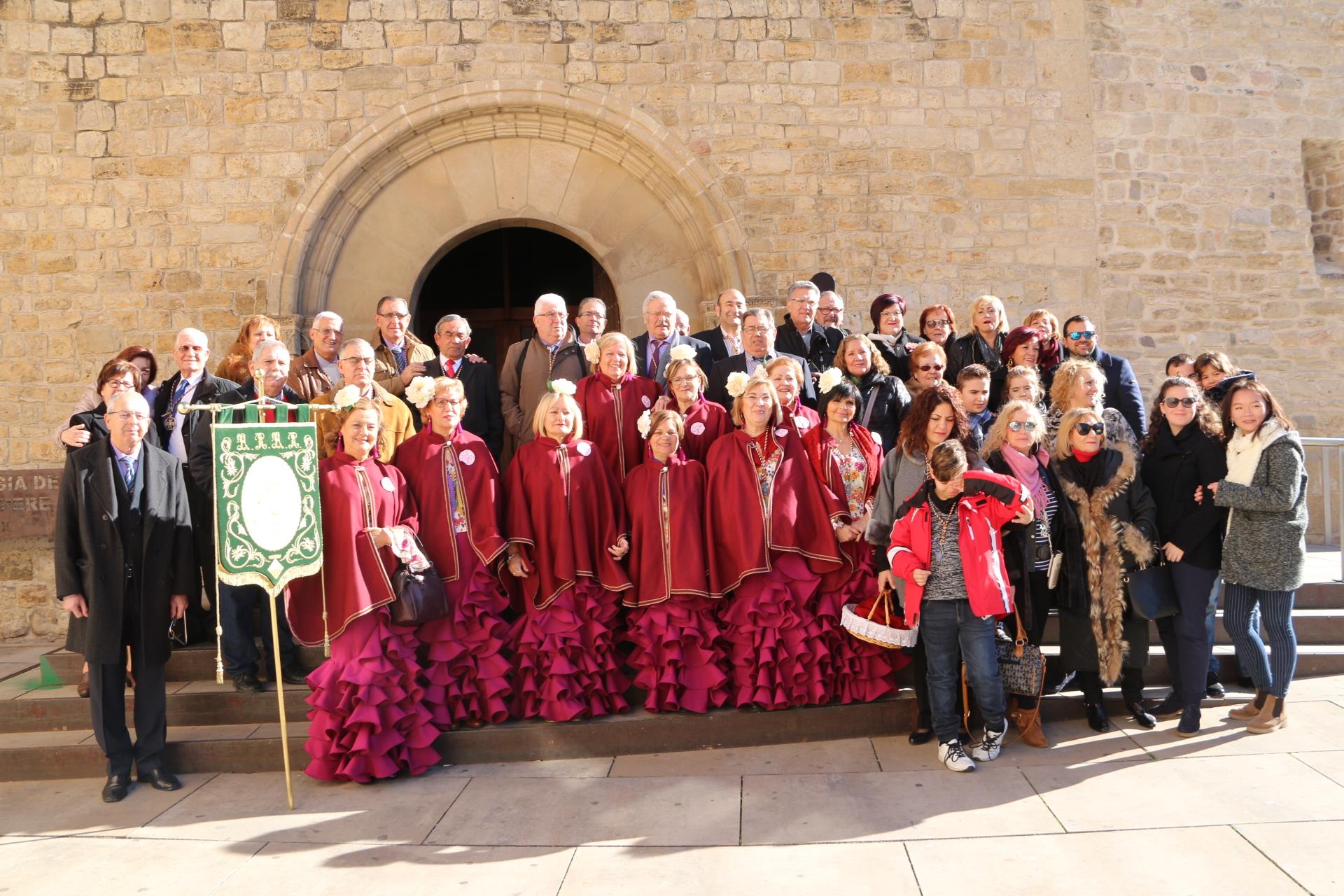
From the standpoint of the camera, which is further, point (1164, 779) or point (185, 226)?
point (185, 226)

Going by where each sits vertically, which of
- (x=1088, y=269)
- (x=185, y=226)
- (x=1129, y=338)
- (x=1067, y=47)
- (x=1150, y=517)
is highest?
(x=1067, y=47)

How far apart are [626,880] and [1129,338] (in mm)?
6766

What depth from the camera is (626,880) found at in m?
3.72

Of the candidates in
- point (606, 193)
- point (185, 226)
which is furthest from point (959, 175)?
point (185, 226)

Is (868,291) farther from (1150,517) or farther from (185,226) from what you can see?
(185,226)

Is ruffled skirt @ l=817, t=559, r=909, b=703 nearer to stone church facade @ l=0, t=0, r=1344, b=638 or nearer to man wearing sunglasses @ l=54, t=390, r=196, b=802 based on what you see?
man wearing sunglasses @ l=54, t=390, r=196, b=802

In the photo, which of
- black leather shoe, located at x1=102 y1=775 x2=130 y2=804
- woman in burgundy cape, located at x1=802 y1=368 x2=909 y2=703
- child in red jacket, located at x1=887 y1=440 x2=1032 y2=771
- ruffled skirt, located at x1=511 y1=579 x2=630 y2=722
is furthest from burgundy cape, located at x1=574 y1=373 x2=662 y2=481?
black leather shoe, located at x1=102 y1=775 x2=130 y2=804

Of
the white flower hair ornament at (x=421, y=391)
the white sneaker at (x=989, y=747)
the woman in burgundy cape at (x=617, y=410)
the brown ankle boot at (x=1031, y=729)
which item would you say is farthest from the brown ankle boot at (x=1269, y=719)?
the white flower hair ornament at (x=421, y=391)

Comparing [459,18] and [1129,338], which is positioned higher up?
[459,18]

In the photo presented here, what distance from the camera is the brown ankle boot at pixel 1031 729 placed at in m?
4.89

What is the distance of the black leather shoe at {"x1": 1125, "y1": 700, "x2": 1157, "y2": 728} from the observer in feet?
16.7

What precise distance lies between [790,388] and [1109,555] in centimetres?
173

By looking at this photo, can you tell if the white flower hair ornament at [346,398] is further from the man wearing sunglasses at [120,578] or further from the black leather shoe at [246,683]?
the black leather shoe at [246,683]

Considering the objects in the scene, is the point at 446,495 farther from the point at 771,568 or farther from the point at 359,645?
the point at 771,568
